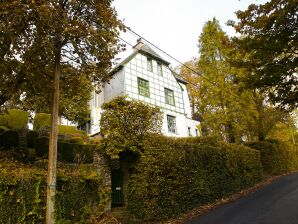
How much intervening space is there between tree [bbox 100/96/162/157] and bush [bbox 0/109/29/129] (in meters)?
8.70

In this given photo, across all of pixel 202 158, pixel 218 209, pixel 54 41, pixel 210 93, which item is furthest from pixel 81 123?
pixel 54 41

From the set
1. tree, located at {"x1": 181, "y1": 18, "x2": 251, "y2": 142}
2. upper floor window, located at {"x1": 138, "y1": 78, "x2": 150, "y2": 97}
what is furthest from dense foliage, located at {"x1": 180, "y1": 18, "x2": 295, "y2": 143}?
upper floor window, located at {"x1": 138, "y1": 78, "x2": 150, "y2": 97}

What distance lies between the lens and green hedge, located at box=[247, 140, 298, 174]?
2514 cm

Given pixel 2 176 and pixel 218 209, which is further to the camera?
pixel 218 209

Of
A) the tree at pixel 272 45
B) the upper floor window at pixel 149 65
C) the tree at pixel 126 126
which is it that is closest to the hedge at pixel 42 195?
the tree at pixel 126 126

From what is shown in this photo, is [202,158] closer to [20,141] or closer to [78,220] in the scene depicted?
[78,220]

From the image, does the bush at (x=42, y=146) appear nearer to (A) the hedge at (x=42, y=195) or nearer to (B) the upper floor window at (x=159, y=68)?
(A) the hedge at (x=42, y=195)

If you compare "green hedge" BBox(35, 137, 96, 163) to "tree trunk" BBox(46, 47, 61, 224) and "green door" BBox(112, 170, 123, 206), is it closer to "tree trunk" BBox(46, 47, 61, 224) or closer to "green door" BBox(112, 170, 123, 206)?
"green door" BBox(112, 170, 123, 206)

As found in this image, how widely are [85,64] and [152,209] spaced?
21.3 feet

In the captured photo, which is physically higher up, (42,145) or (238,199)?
(42,145)

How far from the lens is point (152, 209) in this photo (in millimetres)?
12188

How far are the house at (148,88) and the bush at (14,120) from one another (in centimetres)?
789

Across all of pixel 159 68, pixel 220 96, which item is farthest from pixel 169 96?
pixel 220 96

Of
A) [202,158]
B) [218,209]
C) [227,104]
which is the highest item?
[227,104]
